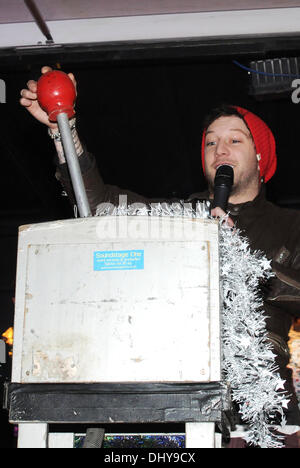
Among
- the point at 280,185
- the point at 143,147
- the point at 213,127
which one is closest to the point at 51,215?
Result: the point at 143,147

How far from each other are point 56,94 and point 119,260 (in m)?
0.50

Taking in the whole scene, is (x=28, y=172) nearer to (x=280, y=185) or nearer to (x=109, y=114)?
(x=109, y=114)

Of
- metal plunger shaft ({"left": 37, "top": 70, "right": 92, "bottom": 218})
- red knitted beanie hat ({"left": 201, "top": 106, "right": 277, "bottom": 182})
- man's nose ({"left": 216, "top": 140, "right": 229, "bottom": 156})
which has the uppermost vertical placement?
red knitted beanie hat ({"left": 201, "top": 106, "right": 277, "bottom": 182})

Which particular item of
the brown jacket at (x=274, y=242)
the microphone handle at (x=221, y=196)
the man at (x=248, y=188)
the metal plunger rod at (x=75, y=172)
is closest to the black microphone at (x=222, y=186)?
the microphone handle at (x=221, y=196)

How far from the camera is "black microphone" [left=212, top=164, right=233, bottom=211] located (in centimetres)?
146

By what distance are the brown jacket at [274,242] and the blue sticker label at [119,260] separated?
41 centimetres

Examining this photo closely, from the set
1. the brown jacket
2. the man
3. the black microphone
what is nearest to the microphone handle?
the black microphone

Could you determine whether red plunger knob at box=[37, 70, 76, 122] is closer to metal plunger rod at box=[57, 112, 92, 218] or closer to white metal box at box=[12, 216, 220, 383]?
metal plunger rod at box=[57, 112, 92, 218]

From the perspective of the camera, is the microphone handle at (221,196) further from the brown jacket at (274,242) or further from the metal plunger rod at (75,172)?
the metal plunger rod at (75,172)

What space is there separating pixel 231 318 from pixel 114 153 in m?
2.60

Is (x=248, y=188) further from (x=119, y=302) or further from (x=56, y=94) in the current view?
(x=119, y=302)

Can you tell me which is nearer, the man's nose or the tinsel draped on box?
the tinsel draped on box

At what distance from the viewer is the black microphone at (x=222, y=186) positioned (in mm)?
1459

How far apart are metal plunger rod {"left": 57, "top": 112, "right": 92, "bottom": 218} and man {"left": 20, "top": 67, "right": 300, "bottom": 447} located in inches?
11.7
